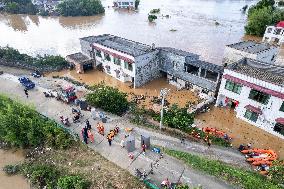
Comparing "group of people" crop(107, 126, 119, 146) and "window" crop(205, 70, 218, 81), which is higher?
"window" crop(205, 70, 218, 81)

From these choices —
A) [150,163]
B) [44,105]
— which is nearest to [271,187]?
[150,163]

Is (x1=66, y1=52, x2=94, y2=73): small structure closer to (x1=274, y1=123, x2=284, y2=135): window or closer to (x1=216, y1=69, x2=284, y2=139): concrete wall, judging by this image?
(x1=216, y1=69, x2=284, y2=139): concrete wall

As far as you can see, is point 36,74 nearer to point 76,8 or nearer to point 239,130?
point 239,130

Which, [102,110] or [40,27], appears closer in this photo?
[102,110]

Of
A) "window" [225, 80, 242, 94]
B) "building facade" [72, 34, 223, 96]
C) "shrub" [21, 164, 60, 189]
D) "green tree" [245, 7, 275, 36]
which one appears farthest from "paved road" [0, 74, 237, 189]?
"green tree" [245, 7, 275, 36]

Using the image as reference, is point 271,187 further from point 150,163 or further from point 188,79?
point 188,79

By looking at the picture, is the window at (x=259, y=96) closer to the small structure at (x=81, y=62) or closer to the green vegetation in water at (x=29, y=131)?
the green vegetation in water at (x=29, y=131)
